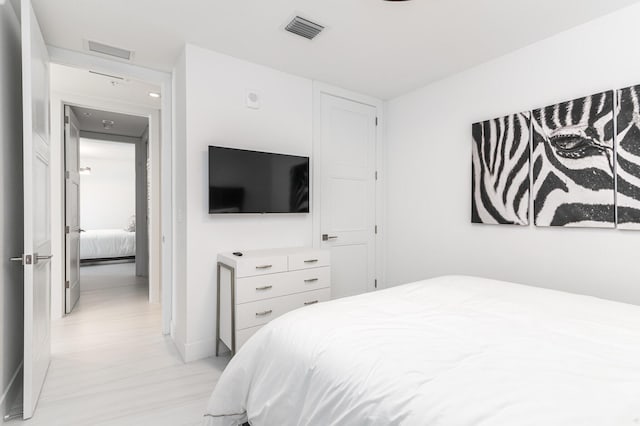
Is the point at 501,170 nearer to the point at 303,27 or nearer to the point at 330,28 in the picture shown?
the point at 330,28

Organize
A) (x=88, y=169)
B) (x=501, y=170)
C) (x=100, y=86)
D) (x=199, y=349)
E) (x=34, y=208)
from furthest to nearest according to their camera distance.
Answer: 1. (x=88, y=169)
2. (x=100, y=86)
3. (x=501, y=170)
4. (x=199, y=349)
5. (x=34, y=208)

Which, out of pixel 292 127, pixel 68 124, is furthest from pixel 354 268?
pixel 68 124

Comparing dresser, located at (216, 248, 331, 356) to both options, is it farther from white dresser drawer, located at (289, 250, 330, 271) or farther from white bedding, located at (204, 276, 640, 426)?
white bedding, located at (204, 276, 640, 426)

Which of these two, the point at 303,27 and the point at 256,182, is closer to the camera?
the point at 303,27

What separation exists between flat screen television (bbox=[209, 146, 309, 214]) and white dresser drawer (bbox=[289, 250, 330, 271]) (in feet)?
1.65

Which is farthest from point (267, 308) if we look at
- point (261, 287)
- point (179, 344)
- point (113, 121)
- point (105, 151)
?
point (105, 151)

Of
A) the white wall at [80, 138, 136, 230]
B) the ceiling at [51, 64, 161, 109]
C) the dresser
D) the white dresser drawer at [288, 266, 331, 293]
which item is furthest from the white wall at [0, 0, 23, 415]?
the white wall at [80, 138, 136, 230]

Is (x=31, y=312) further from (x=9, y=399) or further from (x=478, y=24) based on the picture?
(x=478, y=24)

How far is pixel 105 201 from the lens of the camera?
8578 millimetres

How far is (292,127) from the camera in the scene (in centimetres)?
322

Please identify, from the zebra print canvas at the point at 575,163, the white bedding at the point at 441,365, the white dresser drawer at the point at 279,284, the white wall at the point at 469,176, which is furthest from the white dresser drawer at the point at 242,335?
the zebra print canvas at the point at 575,163

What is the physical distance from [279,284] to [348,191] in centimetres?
147

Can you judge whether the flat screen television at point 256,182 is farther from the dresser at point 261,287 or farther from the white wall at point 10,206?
the white wall at point 10,206

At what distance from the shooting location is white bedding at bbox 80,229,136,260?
697 centimetres
